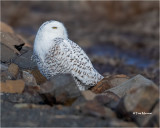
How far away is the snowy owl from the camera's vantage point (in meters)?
6.61

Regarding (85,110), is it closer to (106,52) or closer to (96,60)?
(96,60)

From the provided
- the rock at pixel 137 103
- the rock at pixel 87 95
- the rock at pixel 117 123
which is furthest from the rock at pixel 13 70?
the rock at pixel 117 123

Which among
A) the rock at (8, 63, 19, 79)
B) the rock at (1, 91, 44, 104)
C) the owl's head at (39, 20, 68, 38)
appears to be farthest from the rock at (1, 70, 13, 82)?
the owl's head at (39, 20, 68, 38)

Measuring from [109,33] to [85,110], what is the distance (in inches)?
620

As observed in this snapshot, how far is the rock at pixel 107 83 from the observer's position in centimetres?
696

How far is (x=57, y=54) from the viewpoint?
21.6 ft

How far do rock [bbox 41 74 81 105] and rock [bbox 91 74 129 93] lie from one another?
1.35 metres

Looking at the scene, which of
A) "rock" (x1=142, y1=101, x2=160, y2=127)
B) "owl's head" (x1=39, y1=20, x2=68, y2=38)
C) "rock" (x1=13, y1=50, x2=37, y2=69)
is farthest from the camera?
"rock" (x1=13, y1=50, x2=37, y2=69)

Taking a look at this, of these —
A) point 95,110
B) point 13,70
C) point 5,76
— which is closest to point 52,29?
point 13,70

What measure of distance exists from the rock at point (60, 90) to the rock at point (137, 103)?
770mm

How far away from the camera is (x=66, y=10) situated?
24.5 metres

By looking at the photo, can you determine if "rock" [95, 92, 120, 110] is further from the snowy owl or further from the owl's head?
the owl's head

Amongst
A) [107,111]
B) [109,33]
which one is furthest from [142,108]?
[109,33]

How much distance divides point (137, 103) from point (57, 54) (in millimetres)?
1931
